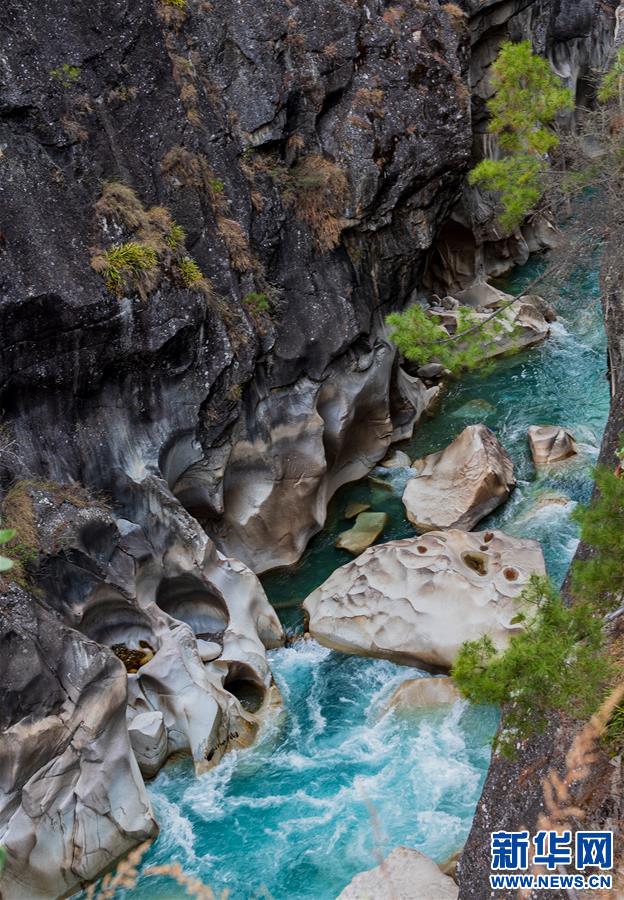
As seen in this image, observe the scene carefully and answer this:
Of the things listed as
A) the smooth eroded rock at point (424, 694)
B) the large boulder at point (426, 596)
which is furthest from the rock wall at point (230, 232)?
the smooth eroded rock at point (424, 694)

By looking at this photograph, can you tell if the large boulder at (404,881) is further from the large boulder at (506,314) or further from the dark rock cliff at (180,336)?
the large boulder at (506,314)

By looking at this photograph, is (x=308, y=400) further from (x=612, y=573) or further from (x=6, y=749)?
(x=612, y=573)

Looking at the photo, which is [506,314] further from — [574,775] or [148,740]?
[574,775]

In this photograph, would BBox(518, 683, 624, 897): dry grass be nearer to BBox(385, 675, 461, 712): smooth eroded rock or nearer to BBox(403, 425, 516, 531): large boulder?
BBox(385, 675, 461, 712): smooth eroded rock

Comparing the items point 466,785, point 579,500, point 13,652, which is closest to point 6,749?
point 13,652

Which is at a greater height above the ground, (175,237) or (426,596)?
(175,237)

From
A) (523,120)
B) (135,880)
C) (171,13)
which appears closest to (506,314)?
(523,120)
